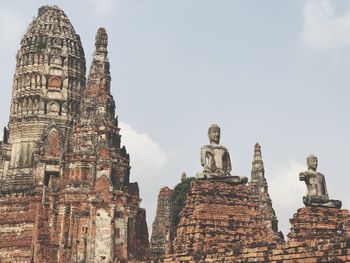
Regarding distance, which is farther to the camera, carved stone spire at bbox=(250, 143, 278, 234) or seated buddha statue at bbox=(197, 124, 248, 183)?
carved stone spire at bbox=(250, 143, 278, 234)

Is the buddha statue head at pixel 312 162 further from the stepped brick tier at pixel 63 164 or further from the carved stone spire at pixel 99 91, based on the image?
the carved stone spire at pixel 99 91

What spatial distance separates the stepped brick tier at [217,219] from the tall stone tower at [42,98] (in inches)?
963

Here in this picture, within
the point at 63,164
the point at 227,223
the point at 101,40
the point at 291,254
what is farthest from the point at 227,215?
the point at 101,40

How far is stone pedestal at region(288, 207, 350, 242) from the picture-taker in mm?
11688

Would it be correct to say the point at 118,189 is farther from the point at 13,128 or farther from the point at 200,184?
the point at 200,184

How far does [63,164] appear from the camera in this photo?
101 ft

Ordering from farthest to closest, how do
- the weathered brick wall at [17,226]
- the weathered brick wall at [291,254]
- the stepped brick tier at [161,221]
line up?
the weathered brick wall at [17,226], the stepped brick tier at [161,221], the weathered brick wall at [291,254]

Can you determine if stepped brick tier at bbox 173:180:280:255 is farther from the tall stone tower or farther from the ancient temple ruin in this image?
the tall stone tower

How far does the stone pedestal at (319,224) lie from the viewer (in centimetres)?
1169

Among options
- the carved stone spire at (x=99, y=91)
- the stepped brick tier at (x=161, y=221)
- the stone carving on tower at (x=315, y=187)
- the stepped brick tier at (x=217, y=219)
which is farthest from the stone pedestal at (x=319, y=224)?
the carved stone spire at (x=99, y=91)

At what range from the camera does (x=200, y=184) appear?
40.7ft

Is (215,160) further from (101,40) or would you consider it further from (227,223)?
(101,40)

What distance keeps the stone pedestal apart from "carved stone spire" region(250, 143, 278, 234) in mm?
20690

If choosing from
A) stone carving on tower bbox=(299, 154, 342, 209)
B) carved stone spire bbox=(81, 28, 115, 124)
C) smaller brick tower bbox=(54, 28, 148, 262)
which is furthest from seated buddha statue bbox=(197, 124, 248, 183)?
carved stone spire bbox=(81, 28, 115, 124)
